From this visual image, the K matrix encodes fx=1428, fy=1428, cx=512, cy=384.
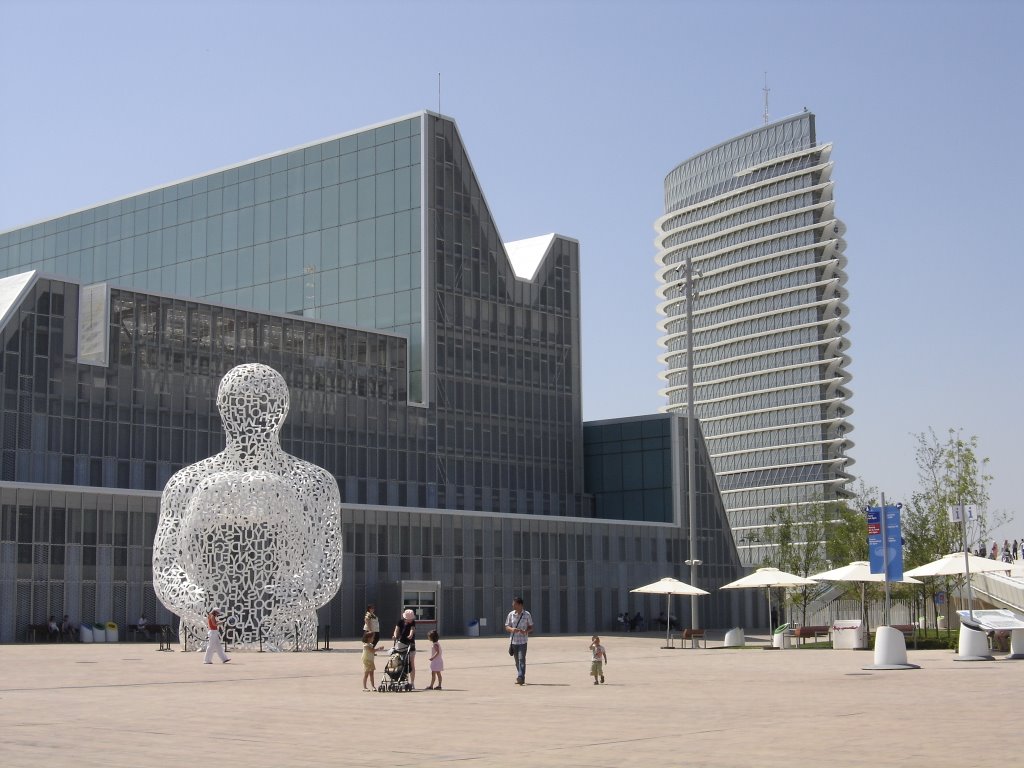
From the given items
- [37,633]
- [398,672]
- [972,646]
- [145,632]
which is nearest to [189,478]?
[37,633]

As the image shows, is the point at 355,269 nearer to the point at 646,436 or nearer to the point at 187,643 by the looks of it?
the point at 646,436

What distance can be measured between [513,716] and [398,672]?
610 cm

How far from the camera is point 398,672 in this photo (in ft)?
84.2

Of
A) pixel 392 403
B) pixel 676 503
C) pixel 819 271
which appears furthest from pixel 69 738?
pixel 819 271

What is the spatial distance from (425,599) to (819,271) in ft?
294

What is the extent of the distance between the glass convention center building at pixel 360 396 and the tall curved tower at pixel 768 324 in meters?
56.3

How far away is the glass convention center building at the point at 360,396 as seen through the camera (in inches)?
2402

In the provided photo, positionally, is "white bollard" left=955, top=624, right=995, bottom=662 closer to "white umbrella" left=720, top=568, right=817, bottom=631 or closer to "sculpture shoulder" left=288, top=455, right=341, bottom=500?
"white umbrella" left=720, top=568, right=817, bottom=631

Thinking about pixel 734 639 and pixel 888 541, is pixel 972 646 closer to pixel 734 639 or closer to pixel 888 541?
pixel 888 541

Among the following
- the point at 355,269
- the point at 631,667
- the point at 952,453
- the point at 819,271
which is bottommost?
the point at 631,667

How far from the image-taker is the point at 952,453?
56094 millimetres

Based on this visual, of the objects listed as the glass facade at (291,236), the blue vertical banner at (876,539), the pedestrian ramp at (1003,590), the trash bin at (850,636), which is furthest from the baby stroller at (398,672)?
the glass facade at (291,236)

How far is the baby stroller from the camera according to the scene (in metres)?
25.7

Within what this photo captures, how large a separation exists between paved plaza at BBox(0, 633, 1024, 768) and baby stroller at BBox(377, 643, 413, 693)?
1.87 feet
